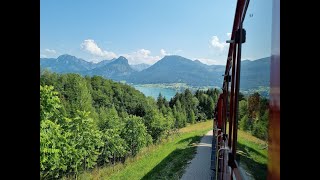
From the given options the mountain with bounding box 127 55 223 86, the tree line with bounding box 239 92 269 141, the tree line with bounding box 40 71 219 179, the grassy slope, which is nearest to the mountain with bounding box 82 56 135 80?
the mountain with bounding box 127 55 223 86

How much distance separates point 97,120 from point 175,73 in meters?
80.7

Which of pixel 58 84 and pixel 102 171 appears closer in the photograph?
pixel 102 171

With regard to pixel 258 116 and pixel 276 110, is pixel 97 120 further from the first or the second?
pixel 276 110

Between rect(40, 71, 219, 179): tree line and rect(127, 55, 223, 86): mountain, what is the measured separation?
37226mm

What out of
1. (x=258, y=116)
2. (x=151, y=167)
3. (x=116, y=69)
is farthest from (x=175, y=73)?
(x=258, y=116)

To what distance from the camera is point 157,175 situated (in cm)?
1833

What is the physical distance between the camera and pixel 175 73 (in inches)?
4641

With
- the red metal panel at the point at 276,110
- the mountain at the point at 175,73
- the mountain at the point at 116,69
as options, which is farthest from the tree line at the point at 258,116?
the mountain at the point at 116,69

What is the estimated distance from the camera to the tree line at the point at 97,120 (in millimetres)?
23203

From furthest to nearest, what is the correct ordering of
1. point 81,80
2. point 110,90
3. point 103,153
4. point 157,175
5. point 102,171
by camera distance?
1. point 110,90
2. point 81,80
3. point 103,153
4. point 102,171
5. point 157,175

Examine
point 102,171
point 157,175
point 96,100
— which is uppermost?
point 96,100
